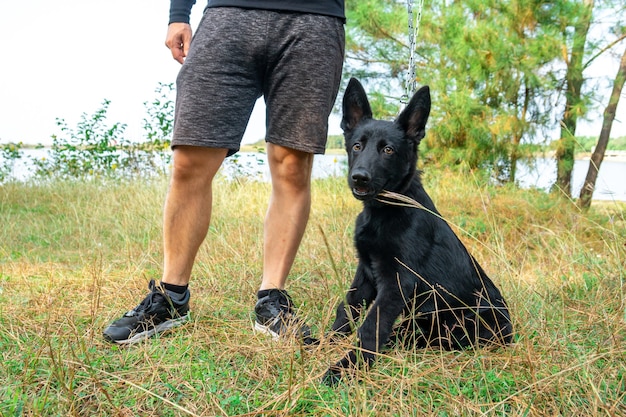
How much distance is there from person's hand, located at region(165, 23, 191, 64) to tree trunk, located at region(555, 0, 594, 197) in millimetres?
4759

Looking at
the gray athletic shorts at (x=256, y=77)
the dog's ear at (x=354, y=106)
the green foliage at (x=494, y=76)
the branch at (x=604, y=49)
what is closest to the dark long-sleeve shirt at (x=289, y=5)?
the gray athletic shorts at (x=256, y=77)

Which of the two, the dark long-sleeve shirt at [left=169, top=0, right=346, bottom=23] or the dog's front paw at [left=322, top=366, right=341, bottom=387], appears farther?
the dark long-sleeve shirt at [left=169, top=0, right=346, bottom=23]

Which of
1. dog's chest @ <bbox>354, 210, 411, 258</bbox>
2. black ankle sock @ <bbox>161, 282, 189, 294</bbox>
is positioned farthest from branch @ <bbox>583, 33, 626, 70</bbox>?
black ankle sock @ <bbox>161, 282, 189, 294</bbox>

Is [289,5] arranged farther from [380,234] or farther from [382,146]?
[380,234]

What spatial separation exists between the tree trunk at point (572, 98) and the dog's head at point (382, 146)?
4445 millimetres

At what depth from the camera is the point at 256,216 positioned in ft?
17.7

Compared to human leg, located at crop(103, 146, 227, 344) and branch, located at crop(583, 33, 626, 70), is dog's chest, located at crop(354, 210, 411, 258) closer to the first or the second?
human leg, located at crop(103, 146, 227, 344)

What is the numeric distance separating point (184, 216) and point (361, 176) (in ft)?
2.84

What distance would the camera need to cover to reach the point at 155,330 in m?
2.44

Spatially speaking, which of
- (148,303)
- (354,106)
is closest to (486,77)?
(354,106)

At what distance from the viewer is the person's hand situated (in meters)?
2.66

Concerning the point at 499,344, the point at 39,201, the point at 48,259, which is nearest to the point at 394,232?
the point at 499,344

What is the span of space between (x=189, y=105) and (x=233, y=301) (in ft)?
3.28

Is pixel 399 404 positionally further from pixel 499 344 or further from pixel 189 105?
pixel 189 105
